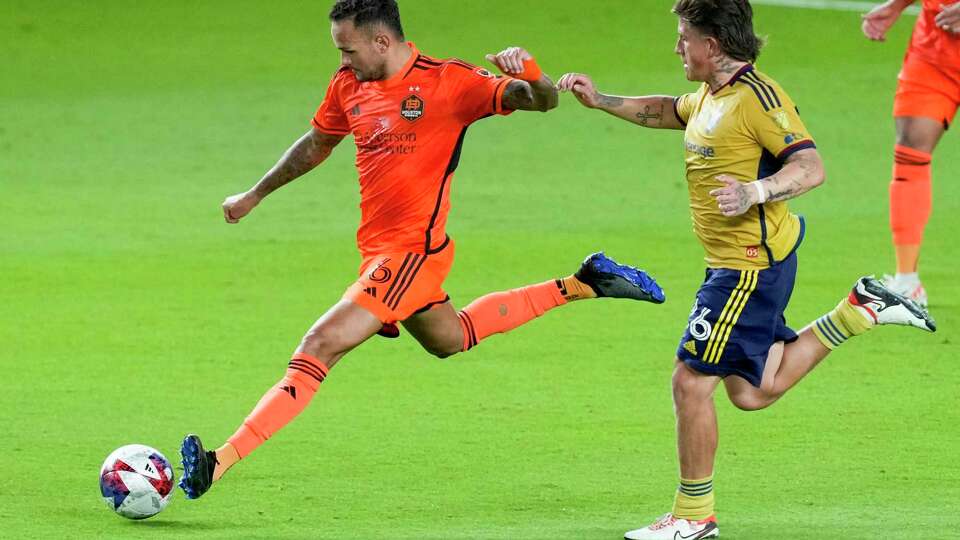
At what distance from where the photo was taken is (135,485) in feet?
20.8

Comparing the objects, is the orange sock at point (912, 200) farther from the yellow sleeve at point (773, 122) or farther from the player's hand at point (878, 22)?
the yellow sleeve at point (773, 122)

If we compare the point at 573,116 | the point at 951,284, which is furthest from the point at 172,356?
the point at 573,116

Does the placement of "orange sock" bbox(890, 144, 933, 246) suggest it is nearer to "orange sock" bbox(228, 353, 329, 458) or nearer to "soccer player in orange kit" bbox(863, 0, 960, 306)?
"soccer player in orange kit" bbox(863, 0, 960, 306)

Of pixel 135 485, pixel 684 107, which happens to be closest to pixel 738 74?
pixel 684 107

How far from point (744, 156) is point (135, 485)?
97.8 inches

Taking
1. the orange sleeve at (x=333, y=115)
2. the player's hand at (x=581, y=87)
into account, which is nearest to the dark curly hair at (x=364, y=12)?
the orange sleeve at (x=333, y=115)

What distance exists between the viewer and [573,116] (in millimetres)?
18594

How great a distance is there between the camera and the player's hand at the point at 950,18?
9.70m

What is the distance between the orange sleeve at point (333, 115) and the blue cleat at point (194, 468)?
5.70ft

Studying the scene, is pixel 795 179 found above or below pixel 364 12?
below

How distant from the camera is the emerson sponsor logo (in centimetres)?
636

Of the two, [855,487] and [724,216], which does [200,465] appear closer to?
[724,216]

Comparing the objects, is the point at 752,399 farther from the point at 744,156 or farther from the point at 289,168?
the point at 289,168

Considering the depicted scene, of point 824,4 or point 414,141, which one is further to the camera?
point 824,4
